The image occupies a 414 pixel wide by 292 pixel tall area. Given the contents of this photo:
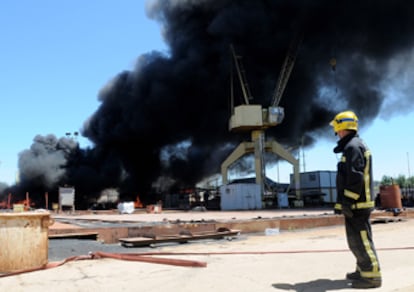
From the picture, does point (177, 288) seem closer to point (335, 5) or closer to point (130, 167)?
point (335, 5)

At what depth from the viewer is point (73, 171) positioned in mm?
43844

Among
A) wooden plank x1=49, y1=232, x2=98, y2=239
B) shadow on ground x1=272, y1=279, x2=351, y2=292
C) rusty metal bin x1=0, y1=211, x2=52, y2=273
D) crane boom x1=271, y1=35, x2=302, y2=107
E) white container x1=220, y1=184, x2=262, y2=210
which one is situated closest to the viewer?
shadow on ground x1=272, y1=279, x2=351, y2=292

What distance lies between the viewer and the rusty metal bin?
4969mm

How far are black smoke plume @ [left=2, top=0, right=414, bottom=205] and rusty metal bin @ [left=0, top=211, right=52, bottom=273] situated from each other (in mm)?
32105

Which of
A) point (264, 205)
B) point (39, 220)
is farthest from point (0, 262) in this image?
point (264, 205)

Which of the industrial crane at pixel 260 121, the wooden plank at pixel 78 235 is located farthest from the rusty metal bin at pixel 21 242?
the industrial crane at pixel 260 121

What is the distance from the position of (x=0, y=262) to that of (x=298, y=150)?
37564 millimetres

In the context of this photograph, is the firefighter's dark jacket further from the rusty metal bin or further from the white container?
the white container

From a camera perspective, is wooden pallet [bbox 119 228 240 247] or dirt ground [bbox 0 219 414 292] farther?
wooden pallet [bbox 119 228 240 247]

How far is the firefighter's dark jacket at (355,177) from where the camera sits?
3.85m

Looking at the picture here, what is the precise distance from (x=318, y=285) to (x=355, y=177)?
3.71 ft

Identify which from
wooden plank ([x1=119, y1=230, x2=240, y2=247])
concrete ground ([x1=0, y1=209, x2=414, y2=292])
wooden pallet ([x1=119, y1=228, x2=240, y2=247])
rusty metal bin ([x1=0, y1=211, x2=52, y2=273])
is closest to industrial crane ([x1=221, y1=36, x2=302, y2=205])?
wooden pallet ([x1=119, y1=228, x2=240, y2=247])

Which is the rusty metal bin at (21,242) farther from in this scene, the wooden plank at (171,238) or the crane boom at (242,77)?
the crane boom at (242,77)

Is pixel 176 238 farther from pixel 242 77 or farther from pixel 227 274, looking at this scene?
pixel 242 77
